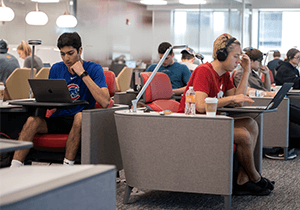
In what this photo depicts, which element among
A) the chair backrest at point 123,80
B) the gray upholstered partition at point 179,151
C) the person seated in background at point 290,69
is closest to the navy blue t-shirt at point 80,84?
the gray upholstered partition at point 179,151

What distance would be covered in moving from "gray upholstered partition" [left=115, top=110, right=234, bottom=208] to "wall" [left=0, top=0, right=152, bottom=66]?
7379mm

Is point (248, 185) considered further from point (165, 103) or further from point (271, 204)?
point (165, 103)

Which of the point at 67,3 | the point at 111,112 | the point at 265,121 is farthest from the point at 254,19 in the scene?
the point at 111,112

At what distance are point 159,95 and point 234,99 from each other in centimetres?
112

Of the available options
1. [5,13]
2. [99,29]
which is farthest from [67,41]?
[99,29]

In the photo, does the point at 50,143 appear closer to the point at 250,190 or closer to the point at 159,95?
the point at 159,95

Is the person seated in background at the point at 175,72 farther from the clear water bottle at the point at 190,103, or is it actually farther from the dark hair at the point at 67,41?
the clear water bottle at the point at 190,103

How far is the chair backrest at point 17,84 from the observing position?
505 cm

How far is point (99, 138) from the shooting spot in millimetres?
2637

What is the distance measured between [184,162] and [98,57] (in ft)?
29.3

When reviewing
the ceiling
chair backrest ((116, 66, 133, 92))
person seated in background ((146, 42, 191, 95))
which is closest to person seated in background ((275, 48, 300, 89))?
person seated in background ((146, 42, 191, 95))

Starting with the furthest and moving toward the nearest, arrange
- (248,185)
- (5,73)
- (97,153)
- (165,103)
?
(5,73)
(165,103)
(248,185)
(97,153)

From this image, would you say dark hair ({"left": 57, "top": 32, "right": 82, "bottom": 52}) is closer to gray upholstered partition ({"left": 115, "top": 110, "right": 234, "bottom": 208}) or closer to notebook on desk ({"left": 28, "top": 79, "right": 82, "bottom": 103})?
notebook on desk ({"left": 28, "top": 79, "right": 82, "bottom": 103})

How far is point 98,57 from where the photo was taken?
36.0ft
